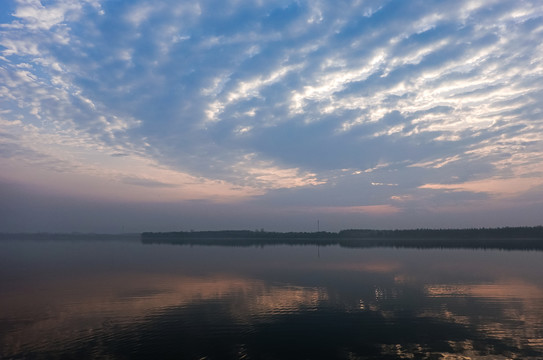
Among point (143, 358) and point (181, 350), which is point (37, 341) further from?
point (181, 350)

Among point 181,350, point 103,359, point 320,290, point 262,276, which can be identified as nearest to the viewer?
point 103,359


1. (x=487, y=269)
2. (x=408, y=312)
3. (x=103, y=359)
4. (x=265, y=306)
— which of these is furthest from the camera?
(x=487, y=269)

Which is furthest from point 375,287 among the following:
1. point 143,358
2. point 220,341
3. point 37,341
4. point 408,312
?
point 37,341

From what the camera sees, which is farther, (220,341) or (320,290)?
(320,290)

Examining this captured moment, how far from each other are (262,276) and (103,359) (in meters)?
39.2

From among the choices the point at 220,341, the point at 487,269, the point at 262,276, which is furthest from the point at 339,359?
the point at 487,269

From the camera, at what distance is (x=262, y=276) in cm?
6081

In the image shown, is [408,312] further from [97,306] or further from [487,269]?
[487,269]

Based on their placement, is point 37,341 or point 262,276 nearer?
point 37,341

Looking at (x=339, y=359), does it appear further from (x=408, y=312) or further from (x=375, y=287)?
(x=375, y=287)

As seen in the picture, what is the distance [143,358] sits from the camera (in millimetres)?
23250

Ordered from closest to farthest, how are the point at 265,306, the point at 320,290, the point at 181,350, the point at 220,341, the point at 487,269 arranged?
the point at 181,350
the point at 220,341
the point at 265,306
the point at 320,290
the point at 487,269

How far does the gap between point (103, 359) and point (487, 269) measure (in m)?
71.2

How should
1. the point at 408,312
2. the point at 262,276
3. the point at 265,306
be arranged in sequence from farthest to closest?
the point at 262,276, the point at 265,306, the point at 408,312
